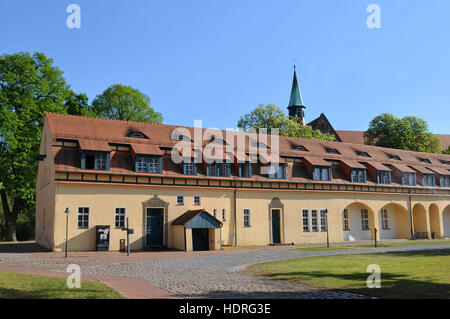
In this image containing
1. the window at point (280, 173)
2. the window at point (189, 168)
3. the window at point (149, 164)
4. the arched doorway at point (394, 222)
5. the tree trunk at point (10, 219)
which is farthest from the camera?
the arched doorway at point (394, 222)

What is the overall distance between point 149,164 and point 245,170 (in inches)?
306

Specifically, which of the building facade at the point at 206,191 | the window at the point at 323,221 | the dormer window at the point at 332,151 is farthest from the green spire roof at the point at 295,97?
the window at the point at 323,221

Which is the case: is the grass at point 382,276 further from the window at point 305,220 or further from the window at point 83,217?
the window at point 305,220

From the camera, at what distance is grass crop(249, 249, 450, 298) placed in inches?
408

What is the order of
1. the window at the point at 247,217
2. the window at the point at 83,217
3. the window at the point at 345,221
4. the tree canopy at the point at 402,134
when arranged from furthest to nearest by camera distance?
1. the tree canopy at the point at 402,134
2. the window at the point at 345,221
3. the window at the point at 247,217
4. the window at the point at 83,217

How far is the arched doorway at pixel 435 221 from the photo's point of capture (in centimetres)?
4375

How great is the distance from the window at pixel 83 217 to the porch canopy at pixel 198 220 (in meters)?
5.76

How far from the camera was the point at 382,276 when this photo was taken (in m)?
13.2

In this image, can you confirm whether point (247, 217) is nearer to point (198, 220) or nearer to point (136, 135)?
point (198, 220)

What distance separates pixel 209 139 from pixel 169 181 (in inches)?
239

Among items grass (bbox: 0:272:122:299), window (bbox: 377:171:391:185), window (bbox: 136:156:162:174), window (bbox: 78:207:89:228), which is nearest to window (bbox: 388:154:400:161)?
window (bbox: 377:171:391:185)

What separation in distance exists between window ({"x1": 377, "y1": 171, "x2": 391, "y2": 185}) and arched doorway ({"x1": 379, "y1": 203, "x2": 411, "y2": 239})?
102 inches

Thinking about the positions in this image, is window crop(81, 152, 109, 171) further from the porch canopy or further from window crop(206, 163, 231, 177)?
window crop(206, 163, 231, 177)

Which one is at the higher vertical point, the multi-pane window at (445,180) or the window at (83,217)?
the multi-pane window at (445,180)
